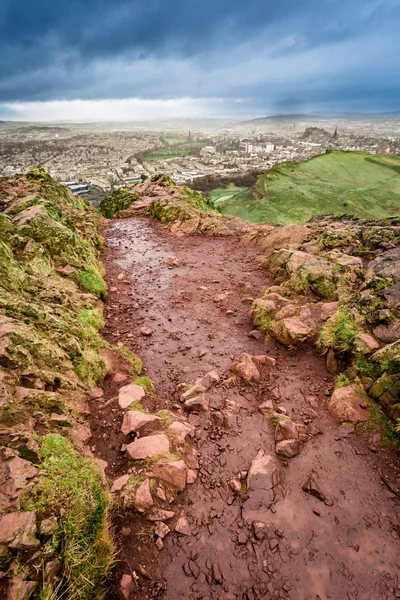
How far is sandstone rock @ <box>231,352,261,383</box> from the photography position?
8.10 m

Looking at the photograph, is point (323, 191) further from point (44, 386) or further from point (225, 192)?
point (44, 386)

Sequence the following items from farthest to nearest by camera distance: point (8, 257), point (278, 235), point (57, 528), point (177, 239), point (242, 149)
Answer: point (242, 149) < point (177, 239) < point (278, 235) < point (8, 257) < point (57, 528)

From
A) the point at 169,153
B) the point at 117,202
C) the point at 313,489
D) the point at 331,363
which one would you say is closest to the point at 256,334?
the point at 331,363

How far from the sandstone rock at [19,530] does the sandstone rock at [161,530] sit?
1.90 meters

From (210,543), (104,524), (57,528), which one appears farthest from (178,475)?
(57,528)

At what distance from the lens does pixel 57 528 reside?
3.91m

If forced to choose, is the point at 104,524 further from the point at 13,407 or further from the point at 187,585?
the point at 13,407

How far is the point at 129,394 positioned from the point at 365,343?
260 inches

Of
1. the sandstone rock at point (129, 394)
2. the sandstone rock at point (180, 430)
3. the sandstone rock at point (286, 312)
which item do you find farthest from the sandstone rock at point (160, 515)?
the sandstone rock at point (286, 312)

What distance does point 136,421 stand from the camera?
6328 millimetres

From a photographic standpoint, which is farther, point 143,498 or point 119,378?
point 119,378

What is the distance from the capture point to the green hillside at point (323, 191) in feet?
122

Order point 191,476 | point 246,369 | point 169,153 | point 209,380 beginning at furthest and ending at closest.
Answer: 1. point 169,153
2. point 246,369
3. point 209,380
4. point 191,476

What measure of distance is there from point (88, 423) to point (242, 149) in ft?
500
